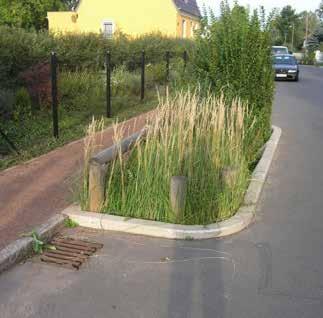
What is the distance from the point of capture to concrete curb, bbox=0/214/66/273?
4.32 meters

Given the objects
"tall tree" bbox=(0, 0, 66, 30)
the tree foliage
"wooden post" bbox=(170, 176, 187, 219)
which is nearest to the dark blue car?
"wooden post" bbox=(170, 176, 187, 219)

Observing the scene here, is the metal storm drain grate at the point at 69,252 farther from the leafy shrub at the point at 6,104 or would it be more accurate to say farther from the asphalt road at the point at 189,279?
the leafy shrub at the point at 6,104

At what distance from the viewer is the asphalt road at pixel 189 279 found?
3764 millimetres

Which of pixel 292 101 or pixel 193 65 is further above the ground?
pixel 193 65

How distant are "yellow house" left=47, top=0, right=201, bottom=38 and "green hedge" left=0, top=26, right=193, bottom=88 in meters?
17.6

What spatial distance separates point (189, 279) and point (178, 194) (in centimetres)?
122

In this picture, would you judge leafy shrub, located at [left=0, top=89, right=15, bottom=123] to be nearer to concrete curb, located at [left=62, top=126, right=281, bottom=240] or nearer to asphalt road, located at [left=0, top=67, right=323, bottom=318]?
concrete curb, located at [left=62, top=126, right=281, bottom=240]

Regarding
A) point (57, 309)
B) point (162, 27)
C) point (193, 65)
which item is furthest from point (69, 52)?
point (162, 27)

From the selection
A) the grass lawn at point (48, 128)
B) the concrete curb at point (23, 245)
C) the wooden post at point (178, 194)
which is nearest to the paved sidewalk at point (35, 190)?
the concrete curb at point (23, 245)

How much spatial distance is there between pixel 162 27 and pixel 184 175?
37162mm

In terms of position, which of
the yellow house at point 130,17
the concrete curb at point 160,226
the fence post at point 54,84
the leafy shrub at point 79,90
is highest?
the yellow house at point 130,17

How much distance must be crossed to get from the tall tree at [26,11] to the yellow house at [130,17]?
16.2 m

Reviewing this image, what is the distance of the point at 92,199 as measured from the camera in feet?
17.9

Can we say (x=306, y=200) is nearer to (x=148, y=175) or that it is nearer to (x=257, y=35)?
(x=148, y=175)
